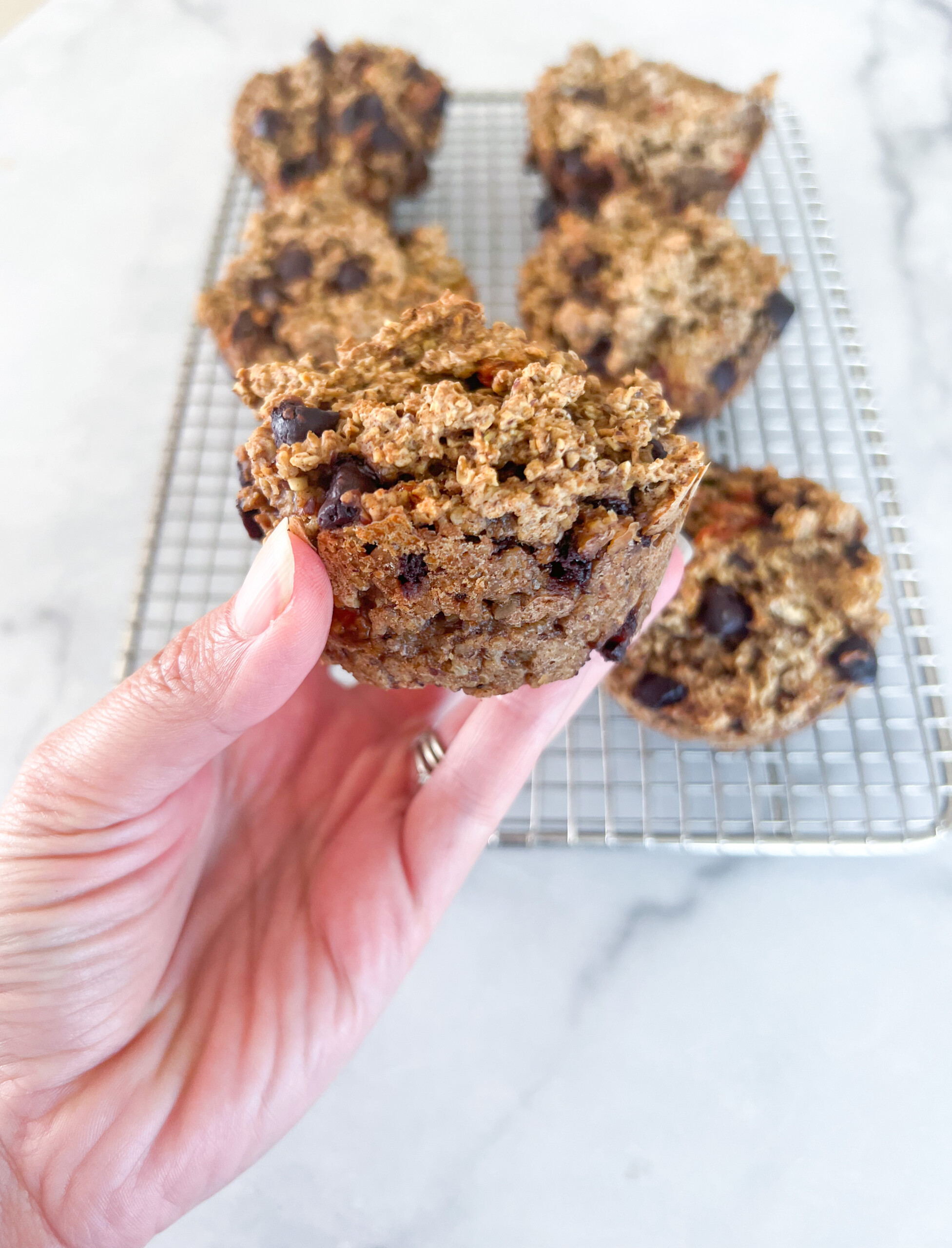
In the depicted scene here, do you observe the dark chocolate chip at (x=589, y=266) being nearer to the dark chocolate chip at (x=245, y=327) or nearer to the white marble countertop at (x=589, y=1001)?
the dark chocolate chip at (x=245, y=327)

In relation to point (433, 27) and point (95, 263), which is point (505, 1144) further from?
point (433, 27)

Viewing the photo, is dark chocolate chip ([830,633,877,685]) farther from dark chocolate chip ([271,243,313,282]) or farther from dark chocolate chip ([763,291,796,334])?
dark chocolate chip ([271,243,313,282])

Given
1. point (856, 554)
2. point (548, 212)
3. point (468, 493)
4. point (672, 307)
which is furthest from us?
point (548, 212)

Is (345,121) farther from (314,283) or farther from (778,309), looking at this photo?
(778,309)

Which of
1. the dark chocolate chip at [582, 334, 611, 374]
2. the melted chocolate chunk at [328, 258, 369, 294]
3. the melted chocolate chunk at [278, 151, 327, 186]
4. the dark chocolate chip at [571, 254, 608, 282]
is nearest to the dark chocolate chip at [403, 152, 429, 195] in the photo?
the melted chocolate chunk at [278, 151, 327, 186]

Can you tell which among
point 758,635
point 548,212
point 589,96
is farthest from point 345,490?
point 589,96

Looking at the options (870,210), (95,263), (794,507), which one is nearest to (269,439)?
(794,507)
